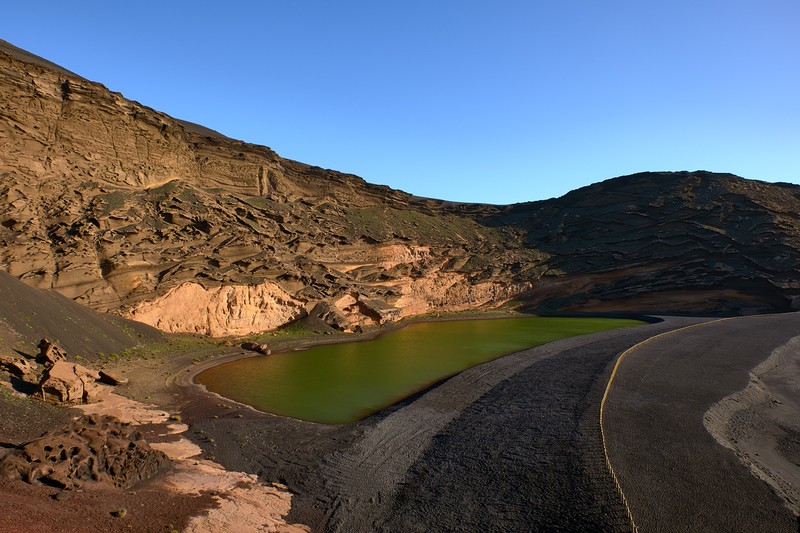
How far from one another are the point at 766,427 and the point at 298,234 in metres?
31.5

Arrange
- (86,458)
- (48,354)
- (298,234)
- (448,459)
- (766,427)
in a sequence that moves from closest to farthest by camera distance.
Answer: (86,458), (448,459), (766,427), (48,354), (298,234)

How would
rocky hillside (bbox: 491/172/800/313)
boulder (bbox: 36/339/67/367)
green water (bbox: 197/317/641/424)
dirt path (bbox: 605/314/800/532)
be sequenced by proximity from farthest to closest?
rocky hillside (bbox: 491/172/800/313) → green water (bbox: 197/317/641/424) → boulder (bbox: 36/339/67/367) → dirt path (bbox: 605/314/800/532)

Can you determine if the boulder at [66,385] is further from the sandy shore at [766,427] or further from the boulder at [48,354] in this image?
the sandy shore at [766,427]

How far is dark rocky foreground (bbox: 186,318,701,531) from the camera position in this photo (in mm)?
8461

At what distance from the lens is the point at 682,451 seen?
36.0 feet

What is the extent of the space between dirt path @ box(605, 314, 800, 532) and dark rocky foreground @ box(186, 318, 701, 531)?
31.1 inches

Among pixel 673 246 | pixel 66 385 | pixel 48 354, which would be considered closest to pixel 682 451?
pixel 66 385

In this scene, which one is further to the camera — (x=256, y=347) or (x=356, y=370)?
(x=256, y=347)

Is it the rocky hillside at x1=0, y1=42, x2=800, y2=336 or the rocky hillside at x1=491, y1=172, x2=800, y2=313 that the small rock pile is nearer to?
the rocky hillside at x1=0, y1=42, x2=800, y2=336

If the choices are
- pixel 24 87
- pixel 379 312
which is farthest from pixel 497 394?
pixel 24 87

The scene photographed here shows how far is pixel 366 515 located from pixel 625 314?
44.7 metres

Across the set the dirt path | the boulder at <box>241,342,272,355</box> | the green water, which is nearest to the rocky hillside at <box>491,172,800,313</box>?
the green water

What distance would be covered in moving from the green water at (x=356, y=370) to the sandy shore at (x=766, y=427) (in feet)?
35.2

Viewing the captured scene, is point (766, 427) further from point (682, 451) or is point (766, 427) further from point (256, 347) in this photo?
Result: point (256, 347)
